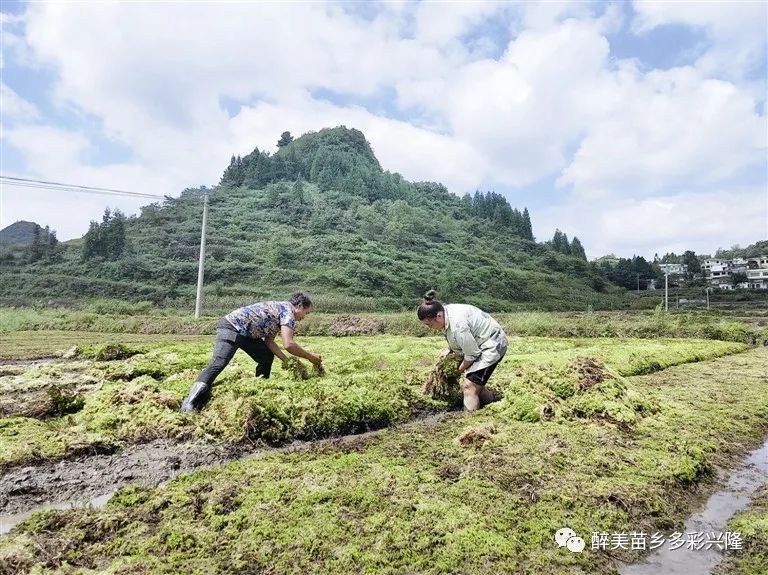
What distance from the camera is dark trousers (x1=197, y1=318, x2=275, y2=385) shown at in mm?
5934

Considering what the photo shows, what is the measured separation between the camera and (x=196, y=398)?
580 cm

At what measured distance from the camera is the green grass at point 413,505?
110 inches

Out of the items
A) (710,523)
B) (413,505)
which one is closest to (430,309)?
(413,505)

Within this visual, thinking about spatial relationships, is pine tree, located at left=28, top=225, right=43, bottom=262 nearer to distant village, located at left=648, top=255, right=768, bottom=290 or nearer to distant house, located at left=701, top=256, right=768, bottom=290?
distant village, located at left=648, top=255, right=768, bottom=290

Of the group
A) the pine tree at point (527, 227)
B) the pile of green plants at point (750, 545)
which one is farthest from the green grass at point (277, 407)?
the pine tree at point (527, 227)

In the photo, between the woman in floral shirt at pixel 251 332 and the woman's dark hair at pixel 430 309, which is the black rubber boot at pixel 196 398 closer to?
the woman in floral shirt at pixel 251 332

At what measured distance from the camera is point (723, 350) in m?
16.8

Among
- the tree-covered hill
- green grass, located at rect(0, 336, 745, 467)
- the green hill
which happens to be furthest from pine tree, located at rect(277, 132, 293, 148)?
green grass, located at rect(0, 336, 745, 467)

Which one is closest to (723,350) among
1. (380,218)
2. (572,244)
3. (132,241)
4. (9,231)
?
(132,241)

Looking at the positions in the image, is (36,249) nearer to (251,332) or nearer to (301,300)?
(251,332)

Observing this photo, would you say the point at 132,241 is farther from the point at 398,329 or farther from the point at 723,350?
the point at 723,350

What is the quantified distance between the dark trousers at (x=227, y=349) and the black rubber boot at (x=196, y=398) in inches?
2.8

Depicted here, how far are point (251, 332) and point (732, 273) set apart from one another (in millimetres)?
111922

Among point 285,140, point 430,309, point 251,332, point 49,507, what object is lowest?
point 49,507
